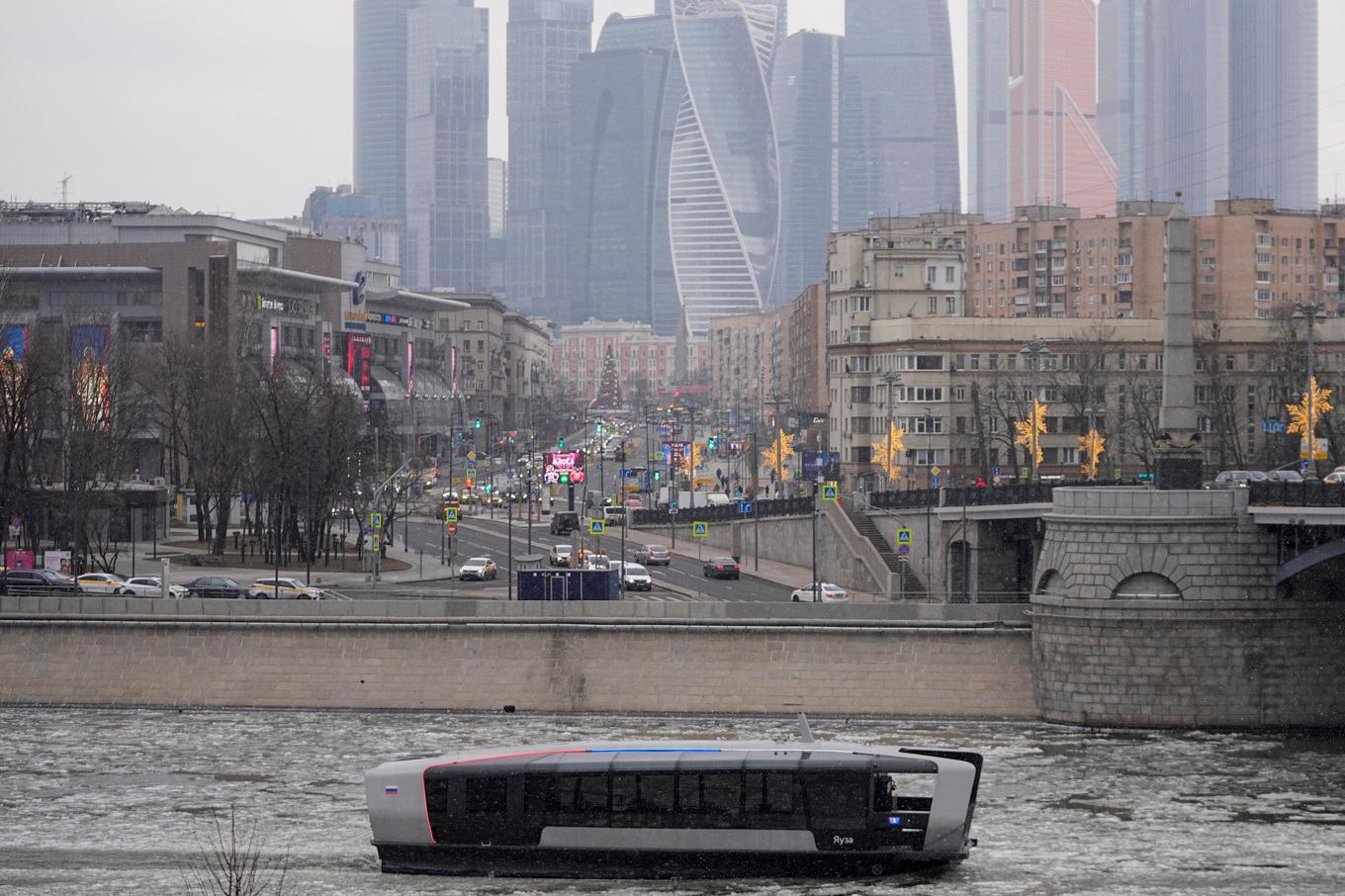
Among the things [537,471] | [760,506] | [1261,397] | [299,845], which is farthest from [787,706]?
[537,471]

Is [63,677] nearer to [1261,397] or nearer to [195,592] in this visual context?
[195,592]

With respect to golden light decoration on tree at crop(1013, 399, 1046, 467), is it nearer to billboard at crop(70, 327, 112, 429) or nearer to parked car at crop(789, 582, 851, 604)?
parked car at crop(789, 582, 851, 604)

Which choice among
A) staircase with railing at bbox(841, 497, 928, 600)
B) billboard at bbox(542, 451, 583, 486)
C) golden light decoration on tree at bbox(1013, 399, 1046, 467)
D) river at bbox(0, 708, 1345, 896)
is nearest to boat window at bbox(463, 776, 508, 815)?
river at bbox(0, 708, 1345, 896)

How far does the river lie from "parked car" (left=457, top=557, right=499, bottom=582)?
2665 cm

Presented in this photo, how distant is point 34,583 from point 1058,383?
231ft

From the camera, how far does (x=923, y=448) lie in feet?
449

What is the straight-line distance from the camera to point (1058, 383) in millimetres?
133500

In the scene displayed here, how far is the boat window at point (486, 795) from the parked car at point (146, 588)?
3603cm

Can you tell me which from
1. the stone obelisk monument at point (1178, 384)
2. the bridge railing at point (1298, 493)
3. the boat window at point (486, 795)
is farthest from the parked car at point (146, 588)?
the bridge railing at point (1298, 493)

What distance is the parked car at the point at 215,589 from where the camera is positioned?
Answer: 277 feet

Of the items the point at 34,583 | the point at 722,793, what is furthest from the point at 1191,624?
the point at 34,583

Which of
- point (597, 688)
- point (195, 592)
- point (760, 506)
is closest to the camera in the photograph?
point (597, 688)

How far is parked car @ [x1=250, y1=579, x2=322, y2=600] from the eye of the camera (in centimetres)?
8462

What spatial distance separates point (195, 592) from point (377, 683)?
15.2 metres
